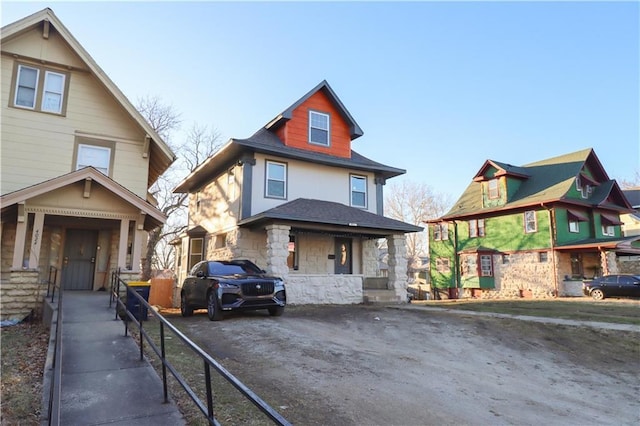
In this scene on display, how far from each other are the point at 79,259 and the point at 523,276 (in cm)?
2462

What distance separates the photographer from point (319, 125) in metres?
17.9

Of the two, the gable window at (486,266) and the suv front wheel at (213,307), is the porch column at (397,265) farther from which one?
the gable window at (486,266)

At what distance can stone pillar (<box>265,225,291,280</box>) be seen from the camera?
540 inches

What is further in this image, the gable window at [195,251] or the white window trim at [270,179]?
the gable window at [195,251]

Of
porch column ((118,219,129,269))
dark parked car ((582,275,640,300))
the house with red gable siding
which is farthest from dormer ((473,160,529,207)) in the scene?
porch column ((118,219,129,269))

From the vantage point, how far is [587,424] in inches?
185

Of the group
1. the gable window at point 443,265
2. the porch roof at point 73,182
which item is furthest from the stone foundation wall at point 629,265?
the porch roof at point 73,182

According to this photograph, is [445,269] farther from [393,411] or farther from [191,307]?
[393,411]

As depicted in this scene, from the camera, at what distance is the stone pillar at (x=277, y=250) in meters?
13.7

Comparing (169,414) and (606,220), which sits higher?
(606,220)

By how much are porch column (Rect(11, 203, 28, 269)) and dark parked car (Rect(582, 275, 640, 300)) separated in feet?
82.6

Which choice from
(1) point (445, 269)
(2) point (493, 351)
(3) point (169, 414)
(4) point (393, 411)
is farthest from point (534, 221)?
(3) point (169, 414)

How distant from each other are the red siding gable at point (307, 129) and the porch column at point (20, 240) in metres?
9.57

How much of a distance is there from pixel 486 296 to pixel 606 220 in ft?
32.0
